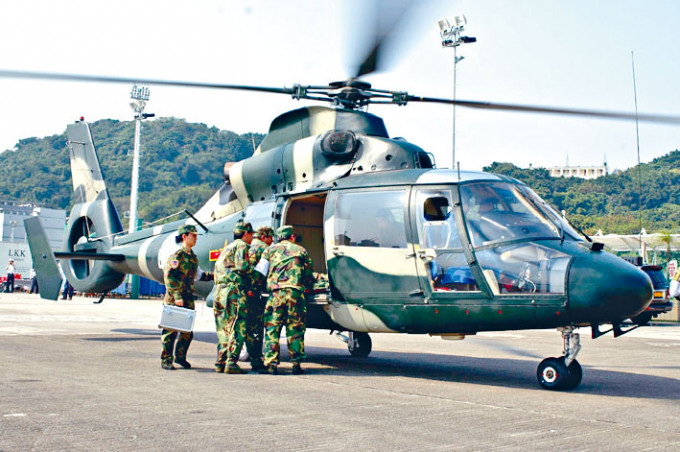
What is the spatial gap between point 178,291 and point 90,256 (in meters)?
4.75

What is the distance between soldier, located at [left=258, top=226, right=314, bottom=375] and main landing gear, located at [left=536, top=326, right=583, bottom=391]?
2665 millimetres

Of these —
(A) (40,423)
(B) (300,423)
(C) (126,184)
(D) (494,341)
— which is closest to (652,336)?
(D) (494,341)

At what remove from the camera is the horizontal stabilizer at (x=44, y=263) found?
1054cm

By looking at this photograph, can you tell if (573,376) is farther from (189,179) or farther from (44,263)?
(189,179)

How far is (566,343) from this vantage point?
6.93 m

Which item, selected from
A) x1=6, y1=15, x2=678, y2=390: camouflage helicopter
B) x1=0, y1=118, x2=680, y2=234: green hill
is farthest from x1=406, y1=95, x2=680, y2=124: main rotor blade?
x1=0, y1=118, x2=680, y2=234: green hill

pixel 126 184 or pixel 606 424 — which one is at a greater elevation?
pixel 126 184

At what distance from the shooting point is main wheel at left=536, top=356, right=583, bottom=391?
6.78 meters

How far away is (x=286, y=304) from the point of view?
782 centimetres

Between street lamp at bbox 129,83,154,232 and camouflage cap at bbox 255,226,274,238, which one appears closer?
camouflage cap at bbox 255,226,274,238

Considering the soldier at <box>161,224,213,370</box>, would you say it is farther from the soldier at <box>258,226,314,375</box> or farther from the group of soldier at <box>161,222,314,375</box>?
the soldier at <box>258,226,314,375</box>

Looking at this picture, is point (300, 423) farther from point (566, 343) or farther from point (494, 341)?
point (494, 341)

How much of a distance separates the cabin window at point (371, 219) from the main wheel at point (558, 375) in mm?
1955

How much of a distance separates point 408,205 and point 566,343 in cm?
220
